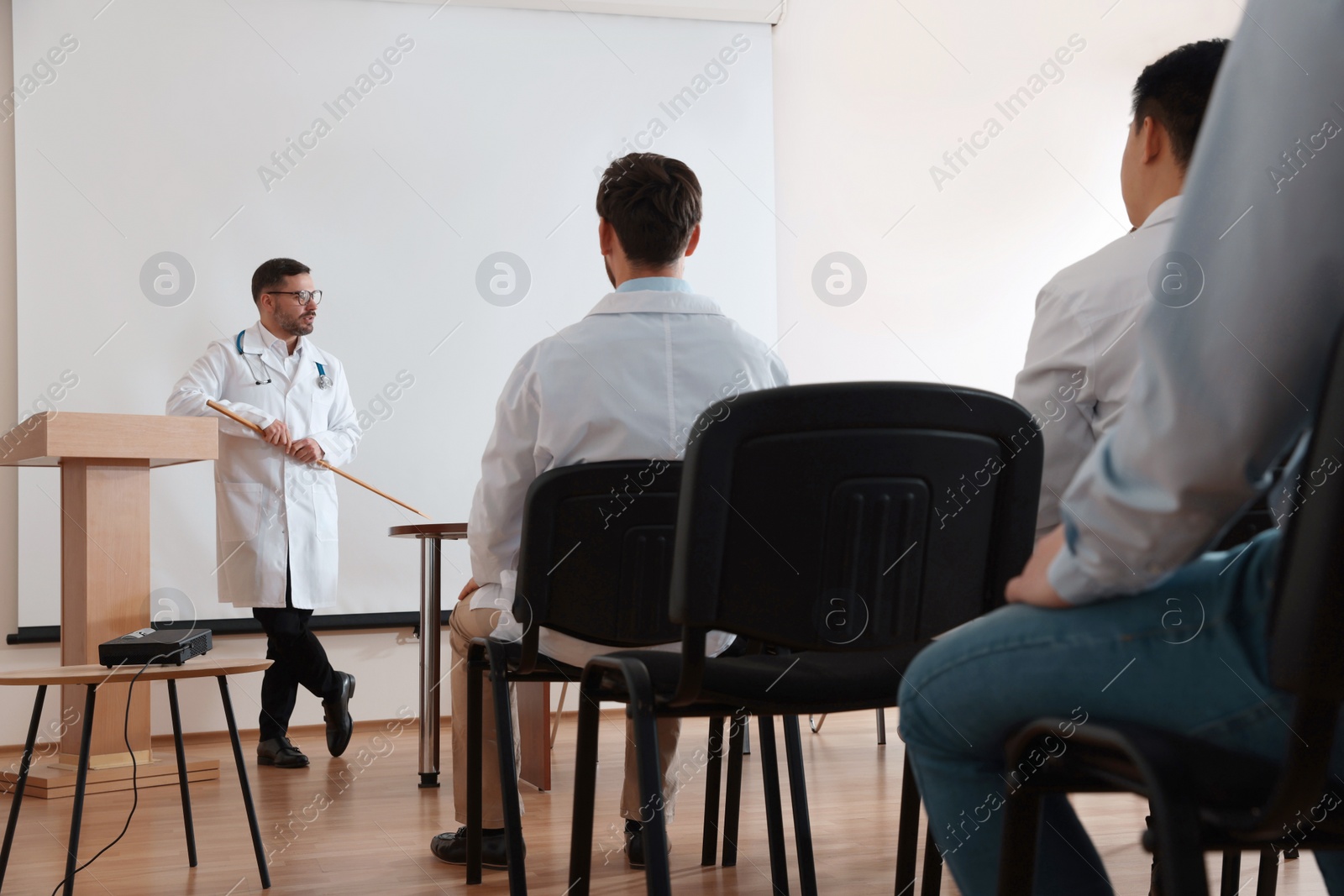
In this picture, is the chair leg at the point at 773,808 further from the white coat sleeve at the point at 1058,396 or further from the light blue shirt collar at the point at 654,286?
the light blue shirt collar at the point at 654,286

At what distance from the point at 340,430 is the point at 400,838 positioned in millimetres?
1975

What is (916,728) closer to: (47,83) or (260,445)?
(260,445)

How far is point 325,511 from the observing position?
3.96 meters

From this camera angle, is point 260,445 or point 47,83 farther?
point 47,83

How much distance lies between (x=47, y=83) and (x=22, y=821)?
8.94ft

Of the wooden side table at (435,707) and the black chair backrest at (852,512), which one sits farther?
the wooden side table at (435,707)

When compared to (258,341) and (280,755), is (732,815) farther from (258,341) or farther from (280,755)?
(258,341)

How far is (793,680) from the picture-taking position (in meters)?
1.36

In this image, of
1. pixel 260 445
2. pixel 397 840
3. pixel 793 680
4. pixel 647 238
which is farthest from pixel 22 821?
pixel 793 680

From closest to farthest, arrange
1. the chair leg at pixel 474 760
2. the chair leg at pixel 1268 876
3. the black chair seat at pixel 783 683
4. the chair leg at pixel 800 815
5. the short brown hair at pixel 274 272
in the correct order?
the black chair seat at pixel 783 683 < the chair leg at pixel 1268 876 < the chair leg at pixel 800 815 < the chair leg at pixel 474 760 < the short brown hair at pixel 274 272

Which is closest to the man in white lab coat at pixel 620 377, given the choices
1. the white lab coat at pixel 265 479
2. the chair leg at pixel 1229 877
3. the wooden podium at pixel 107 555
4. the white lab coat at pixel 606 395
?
the white lab coat at pixel 606 395

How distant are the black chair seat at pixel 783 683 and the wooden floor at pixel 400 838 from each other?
0.81 meters

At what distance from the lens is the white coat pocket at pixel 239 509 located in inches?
150

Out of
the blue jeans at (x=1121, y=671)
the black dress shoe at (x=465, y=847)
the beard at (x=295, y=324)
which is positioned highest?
the beard at (x=295, y=324)
